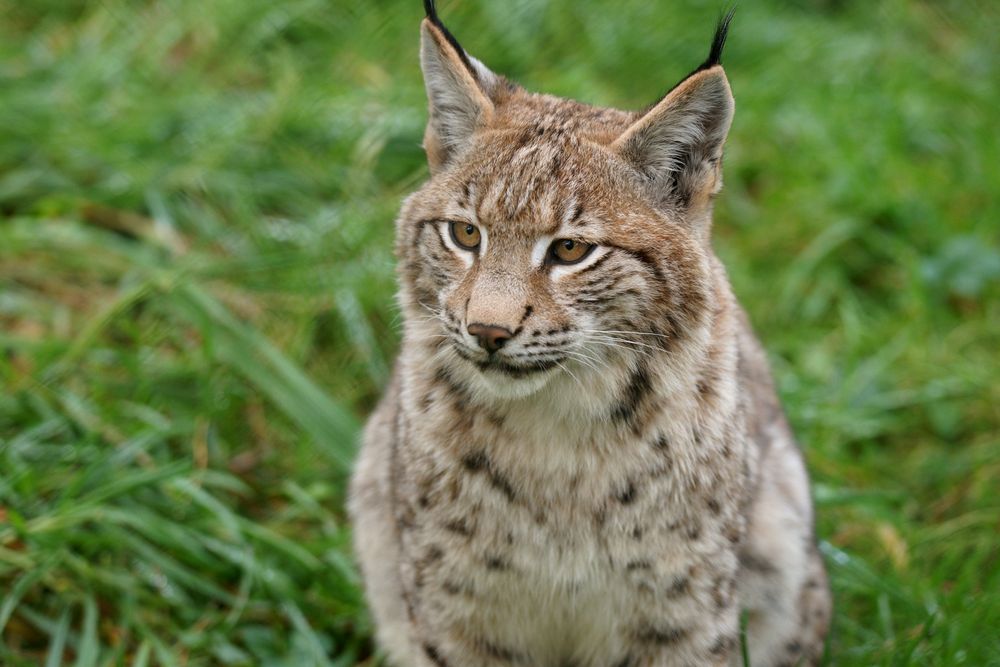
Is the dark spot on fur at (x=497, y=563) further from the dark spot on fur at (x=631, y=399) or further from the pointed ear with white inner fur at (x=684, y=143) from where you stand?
the pointed ear with white inner fur at (x=684, y=143)

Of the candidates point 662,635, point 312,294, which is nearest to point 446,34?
point 662,635

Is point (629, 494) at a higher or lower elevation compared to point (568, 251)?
lower

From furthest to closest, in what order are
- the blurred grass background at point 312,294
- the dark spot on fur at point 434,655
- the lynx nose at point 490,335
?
the blurred grass background at point 312,294, the dark spot on fur at point 434,655, the lynx nose at point 490,335

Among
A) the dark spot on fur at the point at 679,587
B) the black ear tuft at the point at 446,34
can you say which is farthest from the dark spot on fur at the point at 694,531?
the black ear tuft at the point at 446,34

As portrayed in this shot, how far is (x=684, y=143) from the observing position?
3600 mm

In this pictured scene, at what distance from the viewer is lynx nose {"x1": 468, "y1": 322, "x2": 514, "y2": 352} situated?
3.31 m

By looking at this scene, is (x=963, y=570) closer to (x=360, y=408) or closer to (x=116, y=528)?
(x=360, y=408)

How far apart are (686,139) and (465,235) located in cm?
71

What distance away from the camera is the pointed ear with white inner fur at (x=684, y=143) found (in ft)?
11.4

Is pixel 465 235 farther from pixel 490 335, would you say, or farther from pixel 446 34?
pixel 446 34

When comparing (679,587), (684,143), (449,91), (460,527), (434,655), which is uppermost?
(449,91)

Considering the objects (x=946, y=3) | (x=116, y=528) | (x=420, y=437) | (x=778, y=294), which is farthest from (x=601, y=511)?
(x=946, y=3)

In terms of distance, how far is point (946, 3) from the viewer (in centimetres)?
991

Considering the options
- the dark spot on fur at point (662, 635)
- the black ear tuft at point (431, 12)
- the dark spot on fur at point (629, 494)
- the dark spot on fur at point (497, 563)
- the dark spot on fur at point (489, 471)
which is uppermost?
the black ear tuft at point (431, 12)
